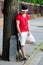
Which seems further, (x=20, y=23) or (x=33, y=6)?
(x=33, y=6)

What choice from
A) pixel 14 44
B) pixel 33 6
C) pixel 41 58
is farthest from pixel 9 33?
pixel 33 6

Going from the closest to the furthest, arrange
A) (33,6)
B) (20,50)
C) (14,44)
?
1. (14,44)
2. (20,50)
3. (33,6)

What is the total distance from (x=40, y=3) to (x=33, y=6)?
158 centimetres

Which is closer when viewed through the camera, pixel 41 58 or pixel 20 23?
pixel 20 23

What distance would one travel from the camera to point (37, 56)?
1028 cm

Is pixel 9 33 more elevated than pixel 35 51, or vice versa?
pixel 9 33

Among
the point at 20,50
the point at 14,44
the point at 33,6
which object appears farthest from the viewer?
the point at 33,6

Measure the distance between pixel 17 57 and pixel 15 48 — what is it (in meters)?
0.45

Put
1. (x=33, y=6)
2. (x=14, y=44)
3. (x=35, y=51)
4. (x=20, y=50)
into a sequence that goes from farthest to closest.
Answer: (x=33, y=6) < (x=35, y=51) < (x=20, y=50) < (x=14, y=44)

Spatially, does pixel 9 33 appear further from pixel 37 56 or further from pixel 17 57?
pixel 37 56

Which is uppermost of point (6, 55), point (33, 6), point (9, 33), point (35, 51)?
point (9, 33)

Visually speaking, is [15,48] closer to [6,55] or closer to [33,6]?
[6,55]

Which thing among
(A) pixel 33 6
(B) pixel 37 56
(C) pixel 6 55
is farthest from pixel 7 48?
(A) pixel 33 6

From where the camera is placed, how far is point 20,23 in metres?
9.16
